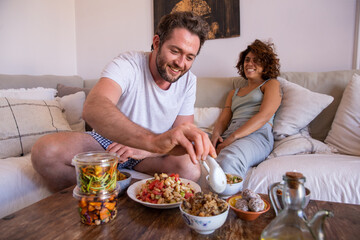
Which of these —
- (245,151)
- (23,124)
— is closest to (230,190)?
(245,151)

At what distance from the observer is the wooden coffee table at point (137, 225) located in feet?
1.93

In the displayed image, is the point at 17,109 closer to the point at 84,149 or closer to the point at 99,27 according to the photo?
the point at 84,149

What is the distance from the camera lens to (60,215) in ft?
2.27

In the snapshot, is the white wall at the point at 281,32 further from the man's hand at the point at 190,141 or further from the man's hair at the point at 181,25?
the man's hand at the point at 190,141

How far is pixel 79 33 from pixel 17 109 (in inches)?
65.8

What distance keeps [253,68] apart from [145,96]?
0.90 metres

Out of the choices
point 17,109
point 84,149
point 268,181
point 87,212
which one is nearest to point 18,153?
point 17,109

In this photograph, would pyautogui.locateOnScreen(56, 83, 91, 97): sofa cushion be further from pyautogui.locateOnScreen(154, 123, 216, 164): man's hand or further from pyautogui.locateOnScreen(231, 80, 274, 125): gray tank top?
pyautogui.locateOnScreen(154, 123, 216, 164): man's hand

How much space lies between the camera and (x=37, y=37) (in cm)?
235

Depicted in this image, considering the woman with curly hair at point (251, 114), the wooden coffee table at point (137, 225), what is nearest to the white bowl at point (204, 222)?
the wooden coffee table at point (137, 225)

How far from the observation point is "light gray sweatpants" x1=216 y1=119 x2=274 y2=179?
1.26m

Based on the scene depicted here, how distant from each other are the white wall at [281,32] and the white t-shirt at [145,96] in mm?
974

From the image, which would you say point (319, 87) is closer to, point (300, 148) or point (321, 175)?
point (300, 148)

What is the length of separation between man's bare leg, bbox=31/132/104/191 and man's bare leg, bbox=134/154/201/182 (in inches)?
12.5
